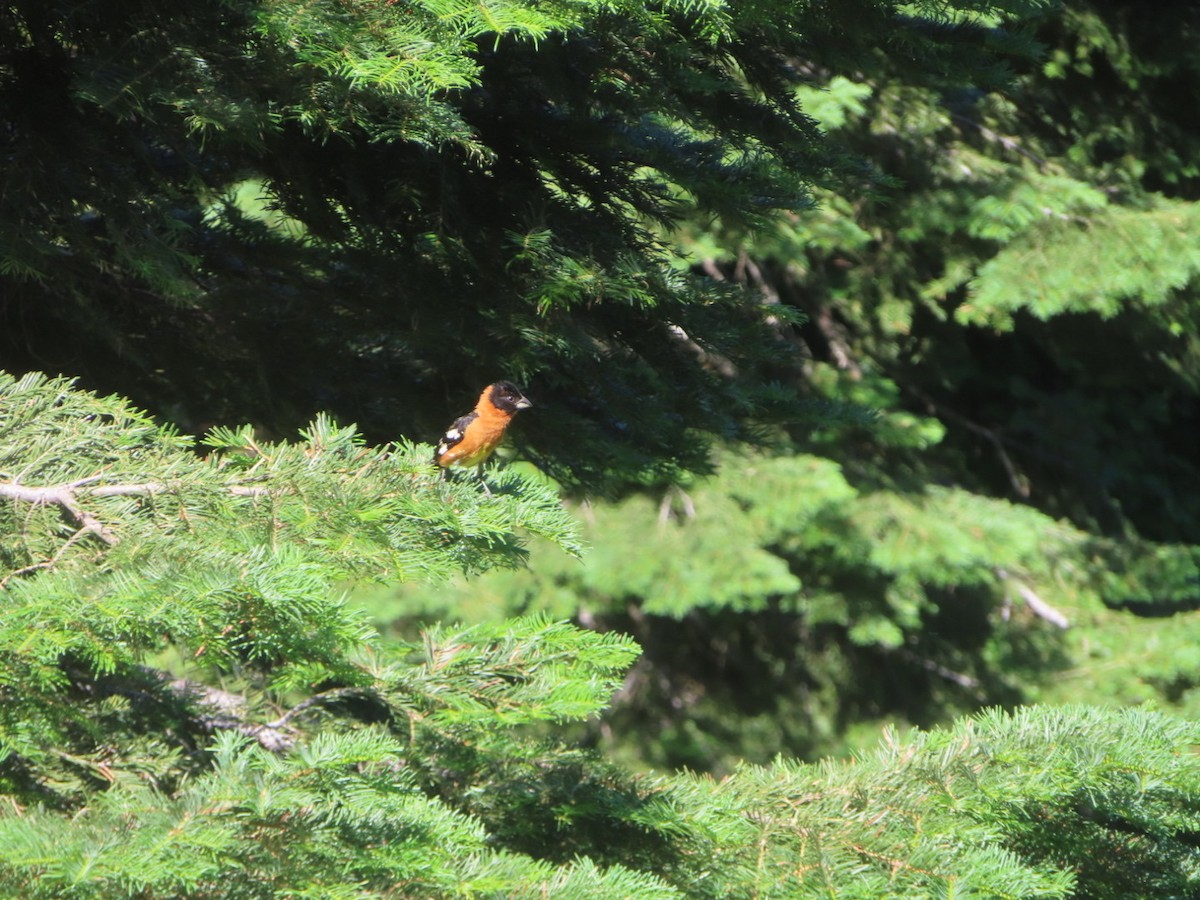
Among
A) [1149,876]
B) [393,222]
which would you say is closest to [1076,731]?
[1149,876]

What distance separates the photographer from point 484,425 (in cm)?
351

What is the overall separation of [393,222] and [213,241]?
85cm

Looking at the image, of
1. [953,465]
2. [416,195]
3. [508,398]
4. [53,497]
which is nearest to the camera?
[53,497]

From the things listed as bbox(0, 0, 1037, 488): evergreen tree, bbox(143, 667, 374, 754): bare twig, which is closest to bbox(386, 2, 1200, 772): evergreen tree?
bbox(0, 0, 1037, 488): evergreen tree

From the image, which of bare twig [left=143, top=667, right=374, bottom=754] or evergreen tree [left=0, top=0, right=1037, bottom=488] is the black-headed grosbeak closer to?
evergreen tree [left=0, top=0, right=1037, bottom=488]

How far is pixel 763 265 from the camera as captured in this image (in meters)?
8.50

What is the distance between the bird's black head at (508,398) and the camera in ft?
10.9

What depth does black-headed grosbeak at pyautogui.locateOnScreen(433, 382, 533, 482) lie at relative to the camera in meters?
3.36

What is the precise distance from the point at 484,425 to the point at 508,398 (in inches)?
7.1

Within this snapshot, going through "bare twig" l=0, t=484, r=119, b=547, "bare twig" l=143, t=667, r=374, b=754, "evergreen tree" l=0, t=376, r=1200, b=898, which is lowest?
"bare twig" l=143, t=667, r=374, b=754

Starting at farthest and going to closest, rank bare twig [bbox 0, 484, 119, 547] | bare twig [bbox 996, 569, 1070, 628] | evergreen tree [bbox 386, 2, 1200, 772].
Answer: bare twig [bbox 996, 569, 1070, 628]
evergreen tree [bbox 386, 2, 1200, 772]
bare twig [bbox 0, 484, 119, 547]

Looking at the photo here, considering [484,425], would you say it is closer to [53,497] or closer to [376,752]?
[53,497]

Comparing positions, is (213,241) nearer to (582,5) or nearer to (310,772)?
(582,5)

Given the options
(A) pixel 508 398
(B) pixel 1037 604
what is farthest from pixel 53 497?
(B) pixel 1037 604
